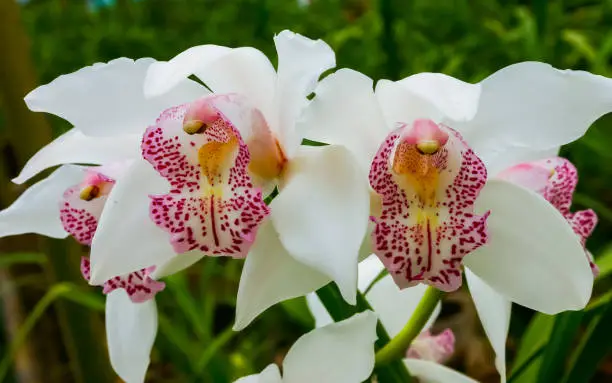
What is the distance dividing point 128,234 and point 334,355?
16cm

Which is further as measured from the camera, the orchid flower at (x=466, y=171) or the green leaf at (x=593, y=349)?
the green leaf at (x=593, y=349)

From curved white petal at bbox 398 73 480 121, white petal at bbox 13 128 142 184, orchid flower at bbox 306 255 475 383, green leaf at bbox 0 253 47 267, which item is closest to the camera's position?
curved white petal at bbox 398 73 480 121

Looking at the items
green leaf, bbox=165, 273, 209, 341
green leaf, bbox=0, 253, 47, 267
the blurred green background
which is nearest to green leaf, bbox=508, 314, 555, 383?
the blurred green background

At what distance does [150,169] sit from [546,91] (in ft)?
0.87

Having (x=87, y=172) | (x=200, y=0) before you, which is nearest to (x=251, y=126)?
(x=87, y=172)

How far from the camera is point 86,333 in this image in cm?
111

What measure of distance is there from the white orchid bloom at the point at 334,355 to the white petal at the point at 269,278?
4 cm

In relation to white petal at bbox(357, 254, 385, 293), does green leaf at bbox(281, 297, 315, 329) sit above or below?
below

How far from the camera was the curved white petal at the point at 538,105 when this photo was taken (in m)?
0.45

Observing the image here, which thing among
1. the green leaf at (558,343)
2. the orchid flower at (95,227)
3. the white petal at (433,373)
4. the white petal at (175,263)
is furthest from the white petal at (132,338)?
the green leaf at (558,343)

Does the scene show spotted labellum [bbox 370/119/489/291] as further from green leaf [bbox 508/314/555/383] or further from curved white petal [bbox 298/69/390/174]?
green leaf [bbox 508/314/555/383]

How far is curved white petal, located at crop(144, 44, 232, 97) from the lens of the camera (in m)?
0.42

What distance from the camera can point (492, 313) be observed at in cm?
56

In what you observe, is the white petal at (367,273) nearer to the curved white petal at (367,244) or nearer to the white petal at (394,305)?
the white petal at (394,305)
